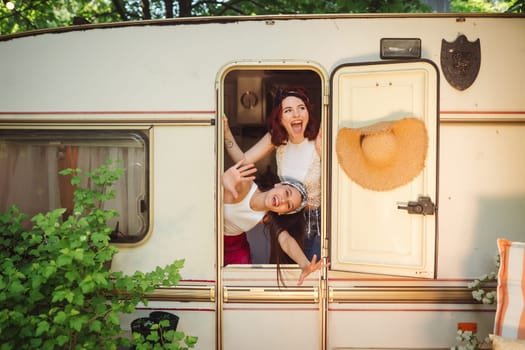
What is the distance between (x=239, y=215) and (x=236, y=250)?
0.85 feet

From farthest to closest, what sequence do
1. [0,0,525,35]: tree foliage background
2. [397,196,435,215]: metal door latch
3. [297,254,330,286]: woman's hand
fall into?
[0,0,525,35]: tree foliage background → [297,254,330,286]: woman's hand → [397,196,435,215]: metal door latch

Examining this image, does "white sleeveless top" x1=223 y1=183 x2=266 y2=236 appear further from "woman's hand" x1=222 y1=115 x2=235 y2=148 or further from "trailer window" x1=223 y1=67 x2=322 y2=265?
"woman's hand" x1=222 y1=115 x2=235 y2=148

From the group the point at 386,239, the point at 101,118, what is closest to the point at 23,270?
the point at 101,118

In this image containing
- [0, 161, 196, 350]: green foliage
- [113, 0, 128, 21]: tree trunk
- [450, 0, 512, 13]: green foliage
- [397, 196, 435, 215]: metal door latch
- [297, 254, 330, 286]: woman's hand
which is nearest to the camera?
[0, 161, 196, 350]: green foliage

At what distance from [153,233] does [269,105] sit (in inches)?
50.0

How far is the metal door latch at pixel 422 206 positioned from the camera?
3588mm

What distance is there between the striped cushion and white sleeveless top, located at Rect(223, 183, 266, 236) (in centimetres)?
167

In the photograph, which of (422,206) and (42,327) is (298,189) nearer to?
(422,206)

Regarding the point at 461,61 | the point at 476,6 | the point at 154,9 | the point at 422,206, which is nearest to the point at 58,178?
the point at 422,206

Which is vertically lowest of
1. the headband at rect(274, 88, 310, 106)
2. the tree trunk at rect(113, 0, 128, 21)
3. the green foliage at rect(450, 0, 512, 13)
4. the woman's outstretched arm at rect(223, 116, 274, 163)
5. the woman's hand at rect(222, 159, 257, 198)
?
the woman's hand at rect(222, 159, 257, 198)

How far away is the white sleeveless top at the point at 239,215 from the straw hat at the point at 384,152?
2.34ft

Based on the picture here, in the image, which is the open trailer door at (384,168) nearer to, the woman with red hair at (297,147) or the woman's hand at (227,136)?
the woman with red hair at (297,147)

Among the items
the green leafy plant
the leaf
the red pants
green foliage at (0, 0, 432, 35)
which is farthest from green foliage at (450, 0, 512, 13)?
the leaf

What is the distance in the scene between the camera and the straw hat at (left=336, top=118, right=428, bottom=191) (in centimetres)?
363
